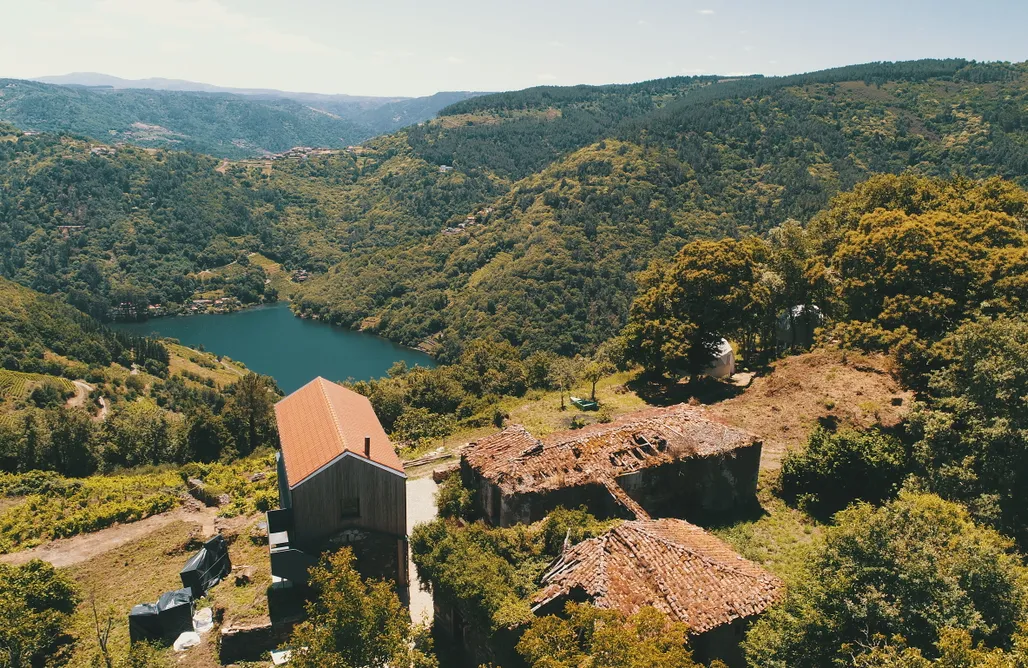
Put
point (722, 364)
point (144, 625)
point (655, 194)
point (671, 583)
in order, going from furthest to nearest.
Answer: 1. point (655, 194)
2. point (722, 364)
3. point (144, 625)
4. point (671, 583)

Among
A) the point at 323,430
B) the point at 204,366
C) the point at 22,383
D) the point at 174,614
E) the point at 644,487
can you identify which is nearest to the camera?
the point at 174,614

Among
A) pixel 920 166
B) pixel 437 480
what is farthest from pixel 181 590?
pixel 920 166

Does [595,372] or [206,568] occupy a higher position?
[595,372]

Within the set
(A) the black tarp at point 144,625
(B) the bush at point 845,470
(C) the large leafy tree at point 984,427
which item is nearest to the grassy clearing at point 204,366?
(A) the black tarp at point 144,625

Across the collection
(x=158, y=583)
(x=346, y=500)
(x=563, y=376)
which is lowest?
(x=158, y=583)

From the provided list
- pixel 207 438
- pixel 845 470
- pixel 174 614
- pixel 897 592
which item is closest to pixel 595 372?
pixel 845 470

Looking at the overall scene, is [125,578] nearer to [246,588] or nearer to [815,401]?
[246,588]
